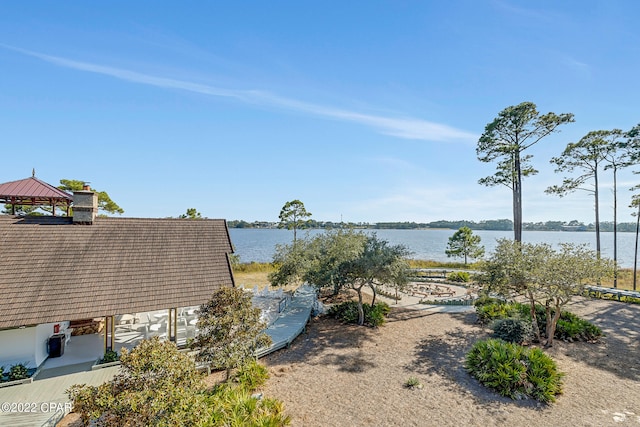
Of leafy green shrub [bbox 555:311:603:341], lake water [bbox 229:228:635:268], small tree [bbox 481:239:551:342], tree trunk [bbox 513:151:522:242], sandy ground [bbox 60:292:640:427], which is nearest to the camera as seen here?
sandy ground [bbox 60:292:640:427]

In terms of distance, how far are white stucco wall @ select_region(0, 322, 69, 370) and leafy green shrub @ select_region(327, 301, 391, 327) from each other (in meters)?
12.4

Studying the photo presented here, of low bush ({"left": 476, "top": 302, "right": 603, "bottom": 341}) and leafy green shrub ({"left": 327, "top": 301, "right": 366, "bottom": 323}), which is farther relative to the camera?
leafy green shrub ({"left": 327, "top": 301, "right": 366, "bottom": 323})

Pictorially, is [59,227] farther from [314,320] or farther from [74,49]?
[314,320]

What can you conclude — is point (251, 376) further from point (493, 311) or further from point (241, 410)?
point (493, 311)

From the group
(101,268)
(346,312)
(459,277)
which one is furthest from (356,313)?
(459,277)

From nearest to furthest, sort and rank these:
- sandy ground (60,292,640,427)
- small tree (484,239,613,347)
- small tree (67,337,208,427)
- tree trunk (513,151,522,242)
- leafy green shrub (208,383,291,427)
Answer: small tree (67,337,208,427) < leafy green shrub (208,383,291,427) < sandy ground (60,292,640,427) < small tree (484,239,613,347) < tree trunk (513,151,522,242)

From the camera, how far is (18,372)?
29.8 feet

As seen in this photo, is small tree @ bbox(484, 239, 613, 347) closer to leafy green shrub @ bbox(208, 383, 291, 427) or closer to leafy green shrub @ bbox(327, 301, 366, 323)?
leafy green shrub @ bbox(327, 301, 366, 323)

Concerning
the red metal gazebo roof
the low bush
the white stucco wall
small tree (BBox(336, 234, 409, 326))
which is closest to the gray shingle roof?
the white stucco wall

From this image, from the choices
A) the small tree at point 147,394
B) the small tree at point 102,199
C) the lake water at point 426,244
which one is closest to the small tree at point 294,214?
the lake water at point 426,244

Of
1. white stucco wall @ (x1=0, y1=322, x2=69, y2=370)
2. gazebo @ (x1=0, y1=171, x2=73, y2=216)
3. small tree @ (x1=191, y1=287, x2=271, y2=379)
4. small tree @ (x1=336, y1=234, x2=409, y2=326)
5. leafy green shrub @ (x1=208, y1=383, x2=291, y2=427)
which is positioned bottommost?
leafy green shrub @ (x1=208, y1=383, x2=291, y2=427)

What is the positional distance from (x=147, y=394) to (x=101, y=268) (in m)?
8.02

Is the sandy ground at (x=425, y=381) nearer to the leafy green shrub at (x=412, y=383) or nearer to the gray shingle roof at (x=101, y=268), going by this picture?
the leafy green shrub at (x=412, y=383)

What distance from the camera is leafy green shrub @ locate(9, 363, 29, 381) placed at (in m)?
8.99
